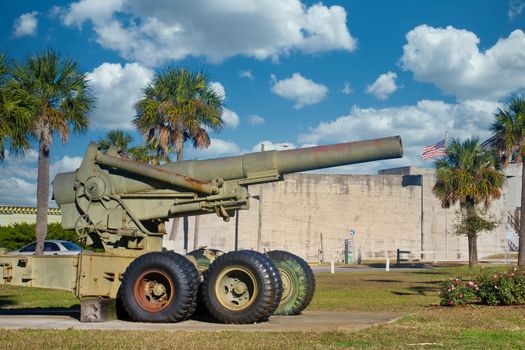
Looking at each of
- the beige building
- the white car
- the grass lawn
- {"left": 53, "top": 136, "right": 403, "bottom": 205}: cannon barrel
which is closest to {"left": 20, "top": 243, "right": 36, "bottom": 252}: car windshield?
the white car

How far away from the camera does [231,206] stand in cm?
1185

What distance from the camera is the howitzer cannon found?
10.9 meters

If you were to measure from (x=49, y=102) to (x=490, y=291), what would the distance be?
1562 centimetres

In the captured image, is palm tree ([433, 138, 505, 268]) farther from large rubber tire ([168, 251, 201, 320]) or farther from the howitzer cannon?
large rubber tire ([168, 251, 201, 320])

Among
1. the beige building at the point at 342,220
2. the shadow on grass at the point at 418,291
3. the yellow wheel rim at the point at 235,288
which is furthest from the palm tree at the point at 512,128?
the yellow wheel rim at the point at 235,288

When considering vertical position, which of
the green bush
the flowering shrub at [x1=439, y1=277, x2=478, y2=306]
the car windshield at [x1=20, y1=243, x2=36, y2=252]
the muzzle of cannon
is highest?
the muzzle of cannon

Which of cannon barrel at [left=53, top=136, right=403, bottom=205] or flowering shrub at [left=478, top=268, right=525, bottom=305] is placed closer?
cannon barrel at [left=53, top=136, right=403, bottom=205]

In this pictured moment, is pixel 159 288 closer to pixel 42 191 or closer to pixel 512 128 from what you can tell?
pixel 42 191

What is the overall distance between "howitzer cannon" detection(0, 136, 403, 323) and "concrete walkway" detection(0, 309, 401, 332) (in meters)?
0.26

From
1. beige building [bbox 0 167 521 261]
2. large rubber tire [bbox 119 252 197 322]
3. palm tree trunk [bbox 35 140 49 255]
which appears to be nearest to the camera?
large rubber tire [bbox 119 252 197 322]

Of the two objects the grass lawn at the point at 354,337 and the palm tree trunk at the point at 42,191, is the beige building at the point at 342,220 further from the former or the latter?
the grass lawn at the point at 354,337

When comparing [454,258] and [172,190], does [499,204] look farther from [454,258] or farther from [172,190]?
[172,190]

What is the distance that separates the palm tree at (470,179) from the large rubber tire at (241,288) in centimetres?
2684

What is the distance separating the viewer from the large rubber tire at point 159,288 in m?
10.8
